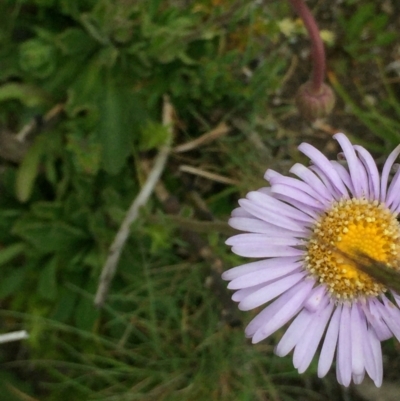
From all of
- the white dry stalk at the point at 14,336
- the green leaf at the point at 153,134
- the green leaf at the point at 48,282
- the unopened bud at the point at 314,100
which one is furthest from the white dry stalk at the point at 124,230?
the unopened bud at the point at 314,100

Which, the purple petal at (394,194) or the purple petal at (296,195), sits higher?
the purple petal at (394,194)

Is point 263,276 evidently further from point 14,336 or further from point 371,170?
point 14,336

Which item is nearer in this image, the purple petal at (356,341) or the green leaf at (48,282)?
the purple petal at (356,341)

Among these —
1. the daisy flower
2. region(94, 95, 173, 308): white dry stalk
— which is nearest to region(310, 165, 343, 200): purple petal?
the daisy flower

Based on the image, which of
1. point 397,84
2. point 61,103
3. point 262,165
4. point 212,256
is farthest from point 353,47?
point 61,103

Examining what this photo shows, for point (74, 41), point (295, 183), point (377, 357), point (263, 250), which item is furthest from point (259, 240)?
point (74, 41)

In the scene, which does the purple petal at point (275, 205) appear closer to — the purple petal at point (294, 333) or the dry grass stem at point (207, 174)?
the purple petal at point (294, 333)

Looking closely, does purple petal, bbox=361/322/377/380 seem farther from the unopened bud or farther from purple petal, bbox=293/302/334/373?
the unopened bud
